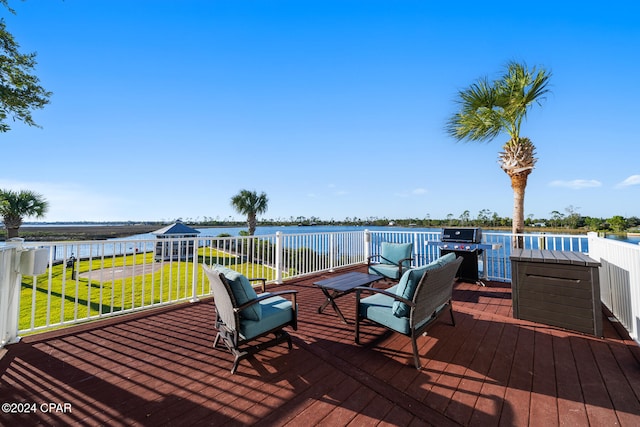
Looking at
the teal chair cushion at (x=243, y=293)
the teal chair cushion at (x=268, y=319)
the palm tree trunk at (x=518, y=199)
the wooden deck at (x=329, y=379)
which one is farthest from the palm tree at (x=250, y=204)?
the teal chair cushion at (x=243, y=293)

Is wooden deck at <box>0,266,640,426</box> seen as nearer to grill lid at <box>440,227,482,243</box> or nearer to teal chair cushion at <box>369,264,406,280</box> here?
teal chair cushion at <box>369,264,406,280</box>

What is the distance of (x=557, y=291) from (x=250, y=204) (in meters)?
20.7

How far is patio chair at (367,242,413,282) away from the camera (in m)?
4.69

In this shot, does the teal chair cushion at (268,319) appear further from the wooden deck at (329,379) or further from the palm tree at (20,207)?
the palm tree at (20,207)

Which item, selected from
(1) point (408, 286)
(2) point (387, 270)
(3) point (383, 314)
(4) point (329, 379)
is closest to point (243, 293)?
(4) point (329, 379)

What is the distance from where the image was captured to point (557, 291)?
3.19 m

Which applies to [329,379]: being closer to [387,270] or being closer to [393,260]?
[387,270]

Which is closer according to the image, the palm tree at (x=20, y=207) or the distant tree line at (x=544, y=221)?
the distant tree line at (x=544, y=221)

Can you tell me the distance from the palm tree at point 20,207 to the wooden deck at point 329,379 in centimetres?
1714

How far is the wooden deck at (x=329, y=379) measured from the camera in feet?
5.60

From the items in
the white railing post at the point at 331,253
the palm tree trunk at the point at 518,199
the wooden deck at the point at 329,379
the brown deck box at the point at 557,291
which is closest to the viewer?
the wooden deck at the point at 329,379

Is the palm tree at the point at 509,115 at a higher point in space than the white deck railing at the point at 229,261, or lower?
higher

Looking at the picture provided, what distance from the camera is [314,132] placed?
46.3 feet

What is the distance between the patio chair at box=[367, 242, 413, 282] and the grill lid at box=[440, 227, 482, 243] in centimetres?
120
